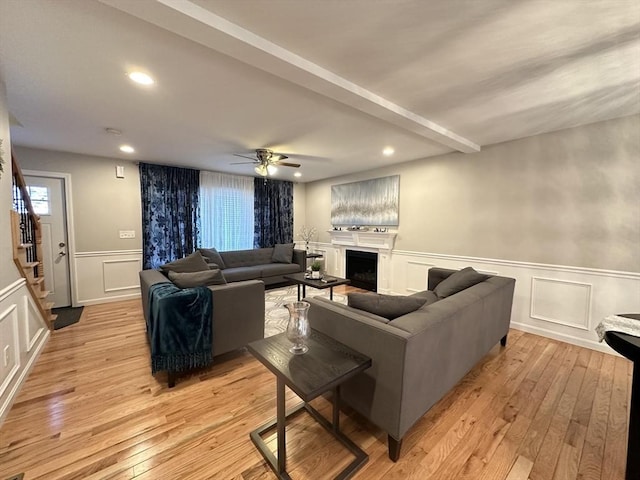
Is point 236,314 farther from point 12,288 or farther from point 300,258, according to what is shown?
point 300,258

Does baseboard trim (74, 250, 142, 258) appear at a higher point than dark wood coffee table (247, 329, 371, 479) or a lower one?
higher

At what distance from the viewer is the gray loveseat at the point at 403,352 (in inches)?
57.6

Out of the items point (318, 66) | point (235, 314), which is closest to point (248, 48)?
point (318, 66)

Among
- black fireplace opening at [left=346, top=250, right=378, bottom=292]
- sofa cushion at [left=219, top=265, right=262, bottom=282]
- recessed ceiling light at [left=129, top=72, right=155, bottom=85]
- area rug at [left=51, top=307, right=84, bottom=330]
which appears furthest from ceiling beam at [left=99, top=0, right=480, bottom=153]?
area rug at [left=51, top=307, right=84, bottom=330]

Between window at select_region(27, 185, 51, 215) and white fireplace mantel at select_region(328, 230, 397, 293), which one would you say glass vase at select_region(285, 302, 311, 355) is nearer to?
white fireplace mantel at select_region(328, 230, 397, 293)

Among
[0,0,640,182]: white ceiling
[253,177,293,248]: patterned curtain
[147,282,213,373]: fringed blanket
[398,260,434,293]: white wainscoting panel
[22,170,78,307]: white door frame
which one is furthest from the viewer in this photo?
[253,177,293,248]: patterned curtain

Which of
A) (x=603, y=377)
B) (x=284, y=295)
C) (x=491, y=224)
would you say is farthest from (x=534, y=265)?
(x=284, y=295)

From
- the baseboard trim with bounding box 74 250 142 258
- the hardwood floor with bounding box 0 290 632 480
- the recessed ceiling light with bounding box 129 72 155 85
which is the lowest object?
the hardwood floor with bounding box 0 290 632 480

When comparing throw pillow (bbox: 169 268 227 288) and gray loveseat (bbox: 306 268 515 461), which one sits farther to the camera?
throw pillow (bbox: 169 268 227 288)

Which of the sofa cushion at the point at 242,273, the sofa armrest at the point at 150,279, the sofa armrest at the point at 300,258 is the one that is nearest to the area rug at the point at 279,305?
the sofa cushion at the point at 242,273

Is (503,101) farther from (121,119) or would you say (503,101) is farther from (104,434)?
(104,434)

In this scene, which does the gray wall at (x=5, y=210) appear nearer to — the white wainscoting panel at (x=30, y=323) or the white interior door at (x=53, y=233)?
the white wainscoting panel at (x=30, y=323)

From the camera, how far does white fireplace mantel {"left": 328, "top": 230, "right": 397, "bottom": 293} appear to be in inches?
198

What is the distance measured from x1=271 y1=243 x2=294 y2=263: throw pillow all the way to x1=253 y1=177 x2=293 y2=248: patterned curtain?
2.36 ft
